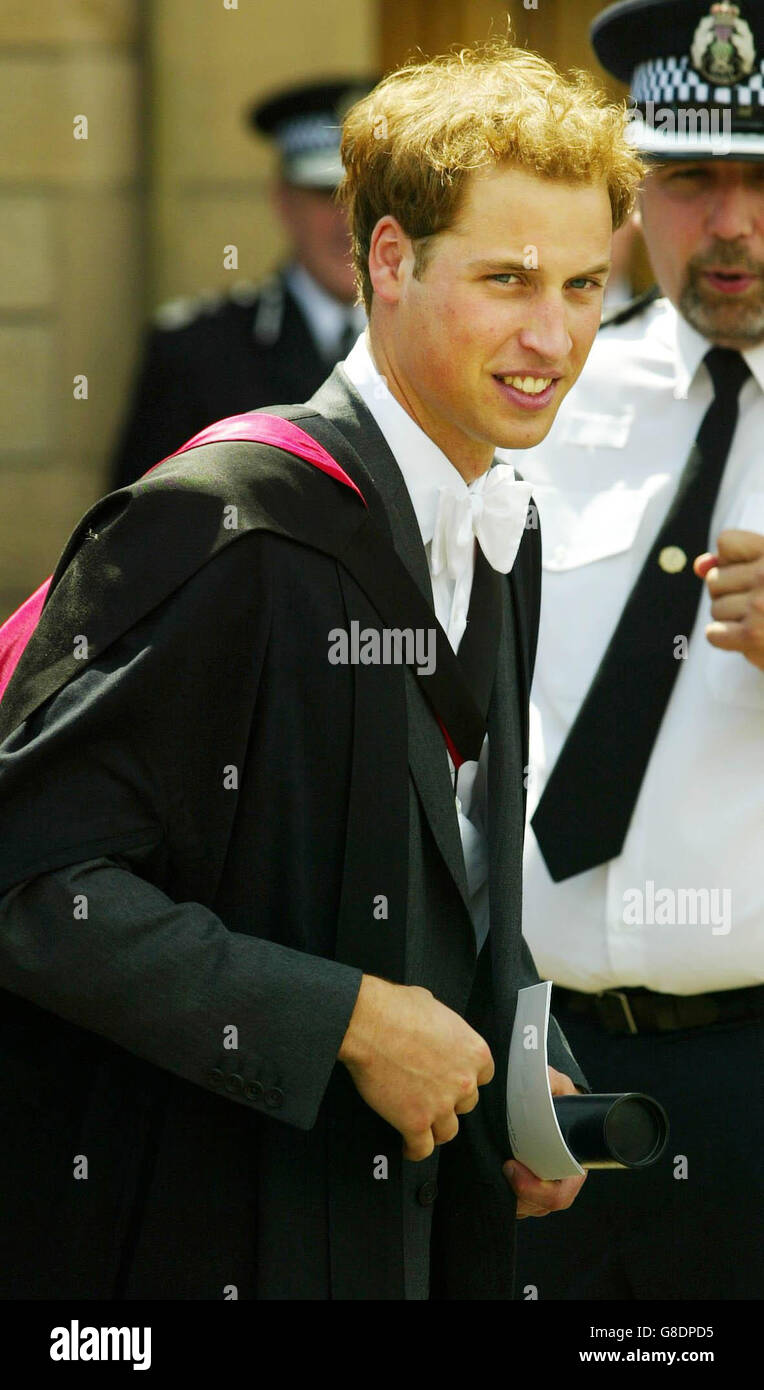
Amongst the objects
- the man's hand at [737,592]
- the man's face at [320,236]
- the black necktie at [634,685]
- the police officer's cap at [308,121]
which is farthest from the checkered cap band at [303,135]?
the man's hand at [737,592]

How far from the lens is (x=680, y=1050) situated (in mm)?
2850

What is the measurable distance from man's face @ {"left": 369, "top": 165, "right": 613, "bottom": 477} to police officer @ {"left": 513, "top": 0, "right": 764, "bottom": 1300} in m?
0.70

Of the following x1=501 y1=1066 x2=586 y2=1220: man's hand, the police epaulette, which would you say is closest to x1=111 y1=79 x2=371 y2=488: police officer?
the police epaulette

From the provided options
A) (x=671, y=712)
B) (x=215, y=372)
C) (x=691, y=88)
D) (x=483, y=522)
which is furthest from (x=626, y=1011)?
(x=215, y=372)

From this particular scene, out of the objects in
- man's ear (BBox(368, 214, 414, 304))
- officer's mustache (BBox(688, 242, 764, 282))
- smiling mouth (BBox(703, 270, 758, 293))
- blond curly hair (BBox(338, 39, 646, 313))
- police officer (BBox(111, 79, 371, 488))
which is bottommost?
man's ear (BBox(368, 214, 414, 304))

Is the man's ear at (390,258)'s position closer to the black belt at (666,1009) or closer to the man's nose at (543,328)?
the man's nose at (543,328)

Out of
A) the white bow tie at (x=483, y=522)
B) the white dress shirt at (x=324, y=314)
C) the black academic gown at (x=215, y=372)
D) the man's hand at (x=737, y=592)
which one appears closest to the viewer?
the white bow tie at (x=483, y=522)

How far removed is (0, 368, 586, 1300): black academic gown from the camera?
75.7 inches

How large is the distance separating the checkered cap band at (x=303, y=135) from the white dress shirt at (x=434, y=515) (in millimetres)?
3516

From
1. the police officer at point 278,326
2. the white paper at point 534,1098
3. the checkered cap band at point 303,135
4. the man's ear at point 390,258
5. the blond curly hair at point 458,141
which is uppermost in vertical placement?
the checkered cap band at point 303,135

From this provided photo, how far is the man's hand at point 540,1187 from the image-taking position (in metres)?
2.27

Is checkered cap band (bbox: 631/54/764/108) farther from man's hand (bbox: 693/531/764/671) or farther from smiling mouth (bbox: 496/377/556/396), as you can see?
smiling mouth (bbox: 496/377/556/396)

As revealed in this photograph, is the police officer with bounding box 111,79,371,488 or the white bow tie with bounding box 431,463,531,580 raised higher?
the police officer with bounding box 111,79,371,488

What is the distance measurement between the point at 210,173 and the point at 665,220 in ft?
10.6
